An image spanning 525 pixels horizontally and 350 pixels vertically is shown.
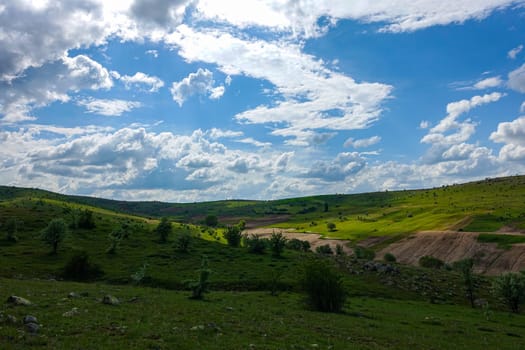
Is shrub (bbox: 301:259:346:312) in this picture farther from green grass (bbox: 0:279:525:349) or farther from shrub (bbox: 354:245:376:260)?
shrub (bbox: 354:245:376:260)

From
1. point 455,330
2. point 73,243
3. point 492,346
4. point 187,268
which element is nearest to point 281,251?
point 187,268

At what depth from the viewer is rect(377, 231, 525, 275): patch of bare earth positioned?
113500 millimetres

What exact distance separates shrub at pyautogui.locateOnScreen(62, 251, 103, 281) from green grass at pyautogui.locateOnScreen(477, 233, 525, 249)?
122120 millimetres

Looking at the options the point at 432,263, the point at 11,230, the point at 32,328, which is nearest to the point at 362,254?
the point at 432,263

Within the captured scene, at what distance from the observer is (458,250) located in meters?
131

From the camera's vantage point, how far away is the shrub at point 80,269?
187ft

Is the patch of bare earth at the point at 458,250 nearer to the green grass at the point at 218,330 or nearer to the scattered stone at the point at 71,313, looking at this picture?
the green grass at the point at 218,330

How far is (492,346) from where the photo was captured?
2944 cm

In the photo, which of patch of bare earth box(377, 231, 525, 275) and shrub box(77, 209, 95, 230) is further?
patch of bare earth box(377, 231, 525, 275)

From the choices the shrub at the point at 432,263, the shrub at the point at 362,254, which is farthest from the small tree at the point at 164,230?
the shrub at the point at 432,263

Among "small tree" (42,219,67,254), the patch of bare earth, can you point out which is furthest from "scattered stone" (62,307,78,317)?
the patch of bare earth

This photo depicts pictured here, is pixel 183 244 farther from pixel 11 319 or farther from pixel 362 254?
pixel 362 254

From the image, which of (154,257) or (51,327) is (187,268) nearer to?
(154,257)

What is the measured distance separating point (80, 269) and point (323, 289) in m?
38.4
